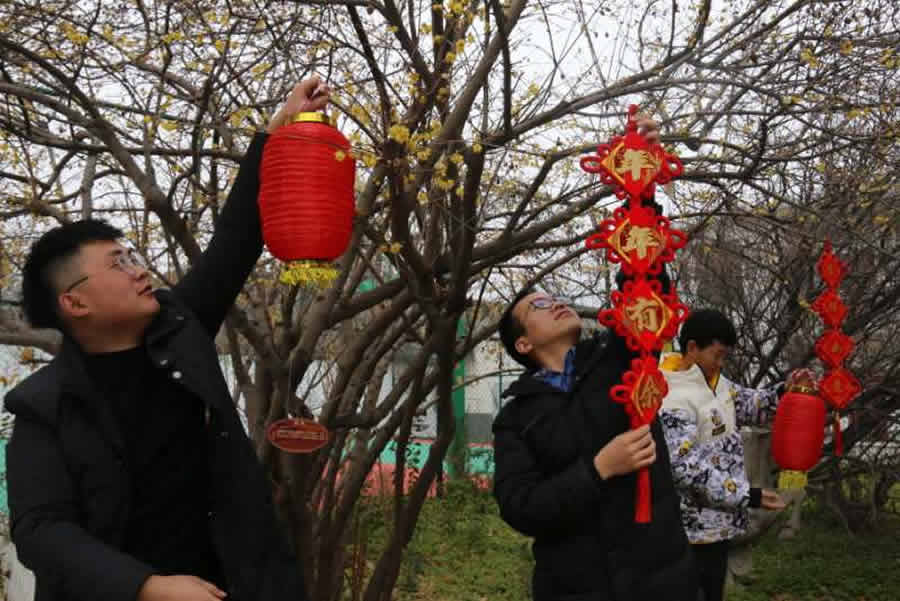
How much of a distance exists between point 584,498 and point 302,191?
3.41ft

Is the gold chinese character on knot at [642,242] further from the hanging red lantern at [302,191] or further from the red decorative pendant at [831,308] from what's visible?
the red decorative pendant at [831,308]

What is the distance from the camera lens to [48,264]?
180 centimetres

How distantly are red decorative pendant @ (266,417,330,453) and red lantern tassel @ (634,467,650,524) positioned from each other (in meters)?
0.92

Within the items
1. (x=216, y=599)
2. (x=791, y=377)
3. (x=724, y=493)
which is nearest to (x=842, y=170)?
(x=791, y=377)

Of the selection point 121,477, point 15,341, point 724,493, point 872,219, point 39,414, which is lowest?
point 724,493

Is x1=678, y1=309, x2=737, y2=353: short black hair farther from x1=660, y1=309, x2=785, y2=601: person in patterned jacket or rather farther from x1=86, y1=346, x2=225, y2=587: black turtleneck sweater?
x1=86, y1=346, x2=225, y2=587: black turtleneck sweater

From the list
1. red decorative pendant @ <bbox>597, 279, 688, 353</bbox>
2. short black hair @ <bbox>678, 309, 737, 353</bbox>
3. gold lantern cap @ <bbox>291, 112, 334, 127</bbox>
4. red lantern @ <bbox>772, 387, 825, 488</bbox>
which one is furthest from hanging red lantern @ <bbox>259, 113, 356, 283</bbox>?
red lantern @ <bbox>772, 387, 825, 488</bbox>

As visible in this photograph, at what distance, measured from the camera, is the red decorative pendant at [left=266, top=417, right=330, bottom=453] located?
8.28 feet

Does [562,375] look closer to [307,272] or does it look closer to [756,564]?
[307,272]

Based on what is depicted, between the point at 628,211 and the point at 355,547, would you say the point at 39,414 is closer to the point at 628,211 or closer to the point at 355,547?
the point at 628,211

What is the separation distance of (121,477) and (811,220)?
4058 mm

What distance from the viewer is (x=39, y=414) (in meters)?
1.59

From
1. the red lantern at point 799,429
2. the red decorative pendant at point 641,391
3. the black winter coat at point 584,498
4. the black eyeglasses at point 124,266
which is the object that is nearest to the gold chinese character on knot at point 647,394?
the red decorative pendant at point 641,391

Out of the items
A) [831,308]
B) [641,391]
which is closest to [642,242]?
[641,391]
